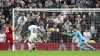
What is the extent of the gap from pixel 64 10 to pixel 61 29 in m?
1.26

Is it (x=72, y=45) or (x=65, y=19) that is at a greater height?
(x=65, y=19)

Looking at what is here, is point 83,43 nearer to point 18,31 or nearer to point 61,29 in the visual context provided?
point 61,29

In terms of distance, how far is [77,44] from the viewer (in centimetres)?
2194

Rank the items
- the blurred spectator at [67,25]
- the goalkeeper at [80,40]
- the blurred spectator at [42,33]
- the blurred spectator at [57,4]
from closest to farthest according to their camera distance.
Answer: the goalkeeper at [80,40]
the blurred spectator at [67,25]
the blurred spectator at [42,33]
the blurred spectator at [57,4]

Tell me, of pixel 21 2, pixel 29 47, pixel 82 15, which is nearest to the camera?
pixel 29 47

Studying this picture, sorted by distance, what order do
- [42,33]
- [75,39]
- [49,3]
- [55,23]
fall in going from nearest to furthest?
[55,23], [42,33], [75,39], [49,3]

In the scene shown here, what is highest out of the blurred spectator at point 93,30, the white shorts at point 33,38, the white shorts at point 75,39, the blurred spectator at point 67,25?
the blurred spectator at point 67,25

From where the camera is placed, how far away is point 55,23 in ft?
72.3

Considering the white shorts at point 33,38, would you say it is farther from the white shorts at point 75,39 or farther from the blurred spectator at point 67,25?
the white shorts at point 75,39

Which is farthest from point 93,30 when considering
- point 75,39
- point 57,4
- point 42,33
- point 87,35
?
point 57,4

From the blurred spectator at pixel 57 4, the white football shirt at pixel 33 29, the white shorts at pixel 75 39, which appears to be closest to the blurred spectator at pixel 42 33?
the white football shirt at pixel 33 29

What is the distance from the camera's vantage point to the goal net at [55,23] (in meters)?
22.0

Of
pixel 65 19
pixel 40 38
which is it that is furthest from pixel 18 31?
pixel 65 19

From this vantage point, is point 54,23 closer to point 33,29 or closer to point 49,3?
point 33,29
